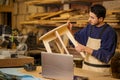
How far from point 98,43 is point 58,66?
0.93 m

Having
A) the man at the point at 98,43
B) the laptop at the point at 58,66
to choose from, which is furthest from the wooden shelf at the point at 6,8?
the laptop at the point at 58,66

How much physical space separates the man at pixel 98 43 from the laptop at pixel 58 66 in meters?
0.55

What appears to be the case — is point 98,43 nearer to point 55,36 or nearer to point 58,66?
point 55,36

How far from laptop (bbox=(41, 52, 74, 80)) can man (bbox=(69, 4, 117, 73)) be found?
1.79 ft

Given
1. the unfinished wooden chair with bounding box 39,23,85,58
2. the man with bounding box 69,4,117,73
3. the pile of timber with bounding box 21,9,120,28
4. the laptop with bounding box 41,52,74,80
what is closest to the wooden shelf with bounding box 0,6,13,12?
the pile of timber with bounding box 21,9,120,28

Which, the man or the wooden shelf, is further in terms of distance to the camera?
the wooden shelf

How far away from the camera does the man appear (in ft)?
9.45

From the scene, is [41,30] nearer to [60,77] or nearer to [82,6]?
[82,6]

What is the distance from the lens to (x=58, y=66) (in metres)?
2.22

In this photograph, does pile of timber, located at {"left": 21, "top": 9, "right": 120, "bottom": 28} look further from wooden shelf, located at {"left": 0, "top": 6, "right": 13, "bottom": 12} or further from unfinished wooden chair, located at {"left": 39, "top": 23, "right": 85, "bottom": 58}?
wooden shelf, located at {"left": 0, "top": 6, "right": 13, "bottom": 12}

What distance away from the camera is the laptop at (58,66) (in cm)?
213

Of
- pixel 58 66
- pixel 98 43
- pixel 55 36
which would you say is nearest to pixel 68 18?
pixel 98 43

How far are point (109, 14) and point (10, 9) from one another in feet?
11.1

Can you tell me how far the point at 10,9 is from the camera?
6.45 metres
